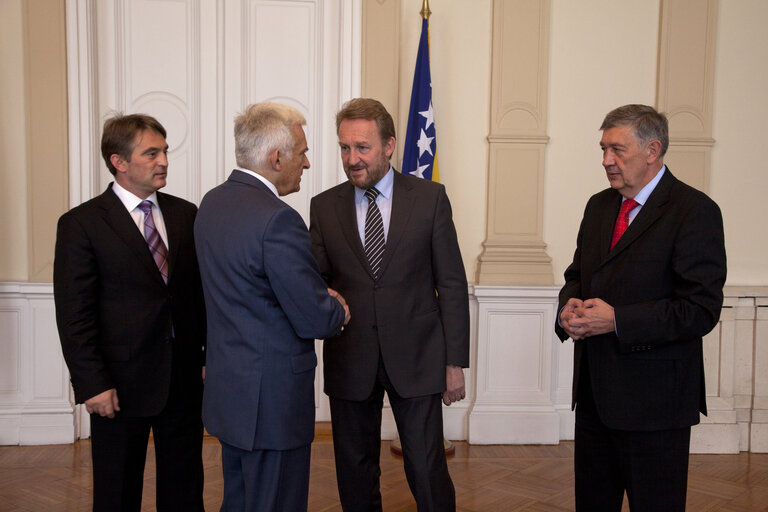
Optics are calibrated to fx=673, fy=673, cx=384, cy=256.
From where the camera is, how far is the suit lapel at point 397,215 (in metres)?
2.61

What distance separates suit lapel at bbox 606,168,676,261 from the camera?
2346 millimetres

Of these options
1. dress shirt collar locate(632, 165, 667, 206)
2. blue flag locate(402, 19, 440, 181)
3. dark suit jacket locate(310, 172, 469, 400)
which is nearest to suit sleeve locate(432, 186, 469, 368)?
dark suit jacket locate(310, 172, 469, 400)

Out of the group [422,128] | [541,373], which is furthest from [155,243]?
[541,373]

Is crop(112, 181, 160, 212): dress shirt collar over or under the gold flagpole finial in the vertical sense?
under

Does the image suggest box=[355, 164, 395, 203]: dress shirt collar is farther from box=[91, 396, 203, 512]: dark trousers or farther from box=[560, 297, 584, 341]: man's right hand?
box=[91, 396, 203, 512]: dark trousers

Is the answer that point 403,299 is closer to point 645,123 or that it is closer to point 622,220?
point 622,220

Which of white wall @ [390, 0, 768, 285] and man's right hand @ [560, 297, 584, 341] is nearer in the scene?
man's right hand @ [560, 297, 584, 341]

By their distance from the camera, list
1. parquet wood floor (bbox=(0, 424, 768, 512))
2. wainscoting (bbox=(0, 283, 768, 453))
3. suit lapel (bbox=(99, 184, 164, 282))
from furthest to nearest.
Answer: wainscoting (bbox=(0, 283, 768, 453)) < parquet wood floor (bbox=(0, 424, 768, 512)) < suit lapel (bbox=(99, 184, 164, 282))

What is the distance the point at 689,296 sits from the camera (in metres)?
2.25


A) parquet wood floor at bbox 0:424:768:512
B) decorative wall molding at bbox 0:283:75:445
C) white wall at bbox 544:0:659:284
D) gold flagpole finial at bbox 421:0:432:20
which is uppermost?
gold flagpole finial at bbox 421:0:432:20

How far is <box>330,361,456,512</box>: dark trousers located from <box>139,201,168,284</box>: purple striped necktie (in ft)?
2.79

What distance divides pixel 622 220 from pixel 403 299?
0.87 metres

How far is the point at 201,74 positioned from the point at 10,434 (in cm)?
261

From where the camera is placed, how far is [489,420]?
4.43 meters
